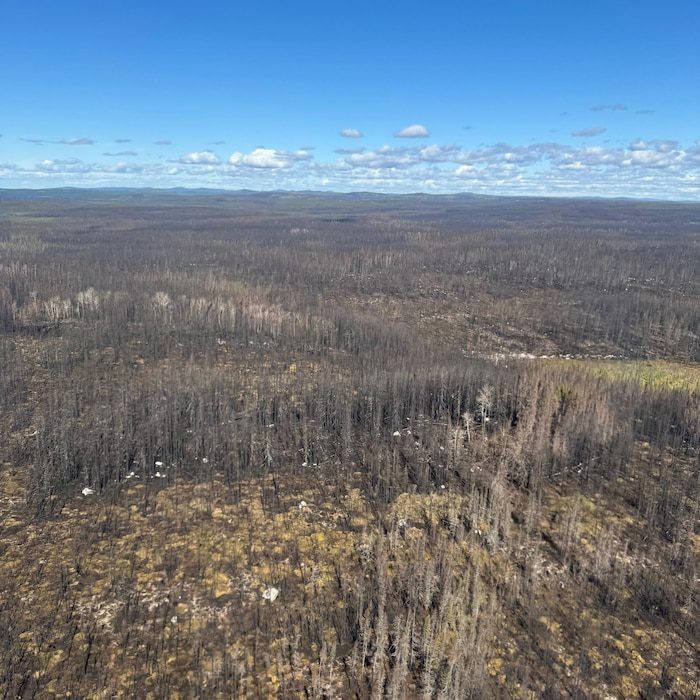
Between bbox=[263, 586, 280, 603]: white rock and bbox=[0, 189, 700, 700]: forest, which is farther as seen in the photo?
bbox=[263, 586, 280, 603]: white rock

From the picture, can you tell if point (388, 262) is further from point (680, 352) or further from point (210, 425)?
point (210, 425)

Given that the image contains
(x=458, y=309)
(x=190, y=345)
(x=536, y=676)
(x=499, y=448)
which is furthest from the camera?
(x=458, y=309)

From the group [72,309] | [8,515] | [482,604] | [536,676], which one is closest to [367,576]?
[482,604]

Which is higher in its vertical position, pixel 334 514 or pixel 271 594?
pixel 271 594

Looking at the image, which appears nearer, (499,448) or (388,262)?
(499,448)

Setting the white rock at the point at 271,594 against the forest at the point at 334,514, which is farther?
the white rock at the point at 271,594
